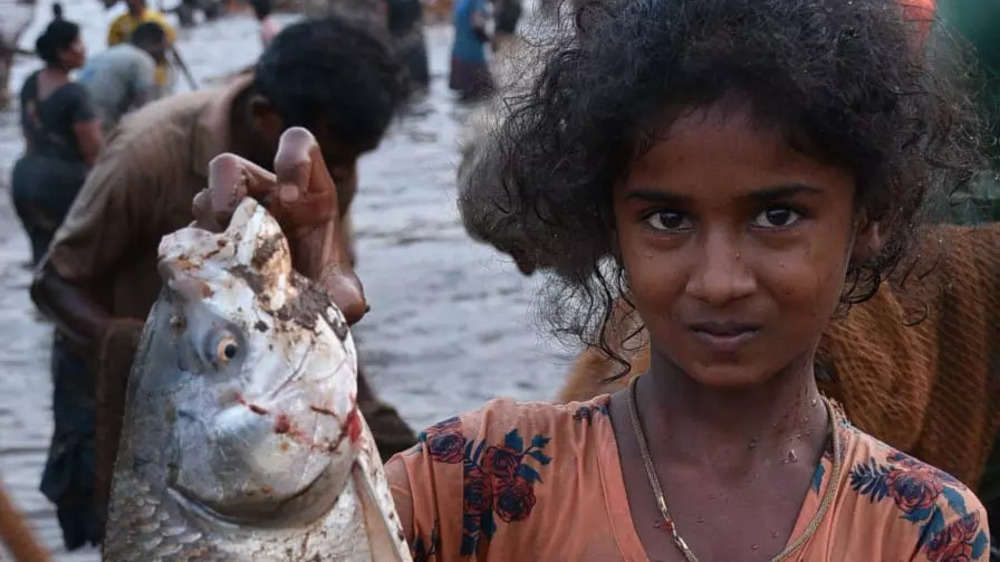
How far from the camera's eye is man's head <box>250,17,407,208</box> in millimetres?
4582

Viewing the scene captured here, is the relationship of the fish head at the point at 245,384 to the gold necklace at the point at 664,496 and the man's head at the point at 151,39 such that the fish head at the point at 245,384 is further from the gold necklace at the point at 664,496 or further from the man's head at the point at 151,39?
the man's head at the point at 151,39

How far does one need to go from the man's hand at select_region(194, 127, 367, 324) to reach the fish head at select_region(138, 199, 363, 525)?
0.30 ft

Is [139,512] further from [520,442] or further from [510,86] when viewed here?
[510,86]

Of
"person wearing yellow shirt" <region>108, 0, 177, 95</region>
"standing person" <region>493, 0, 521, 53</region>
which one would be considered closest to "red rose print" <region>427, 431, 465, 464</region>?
"person wearing yellow shirt" <region>108, 0, 177, 95</region>

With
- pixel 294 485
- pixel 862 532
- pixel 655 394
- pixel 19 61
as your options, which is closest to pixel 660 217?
pixel 655 394

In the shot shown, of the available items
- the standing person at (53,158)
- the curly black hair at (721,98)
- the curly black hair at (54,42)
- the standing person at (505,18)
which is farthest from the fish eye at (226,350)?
the standing person at (505,18)

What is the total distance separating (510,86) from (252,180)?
561 mm

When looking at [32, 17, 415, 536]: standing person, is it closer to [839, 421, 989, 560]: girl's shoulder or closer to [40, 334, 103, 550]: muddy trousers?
[40, 334, 103, 550]: muddy trousers

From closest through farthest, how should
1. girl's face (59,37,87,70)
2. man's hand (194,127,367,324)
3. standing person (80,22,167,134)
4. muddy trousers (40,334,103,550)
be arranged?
man's hand (194,127,367,324) < muddy trousers (40,334,103,550) < girl's face (59,37,87,70) < standing person (80,22,167,134)

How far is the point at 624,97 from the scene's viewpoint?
1.92 meters

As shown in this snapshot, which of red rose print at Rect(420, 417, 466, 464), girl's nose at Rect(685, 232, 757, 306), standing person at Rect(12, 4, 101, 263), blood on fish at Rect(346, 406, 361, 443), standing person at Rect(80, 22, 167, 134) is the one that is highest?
girl's nose at Rect(685, 232, 757, 306)

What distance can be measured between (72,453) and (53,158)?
283 cm

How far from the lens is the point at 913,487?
6.52 feet

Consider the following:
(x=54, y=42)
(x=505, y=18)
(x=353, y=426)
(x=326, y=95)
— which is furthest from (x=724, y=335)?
(x=505, y=18)
